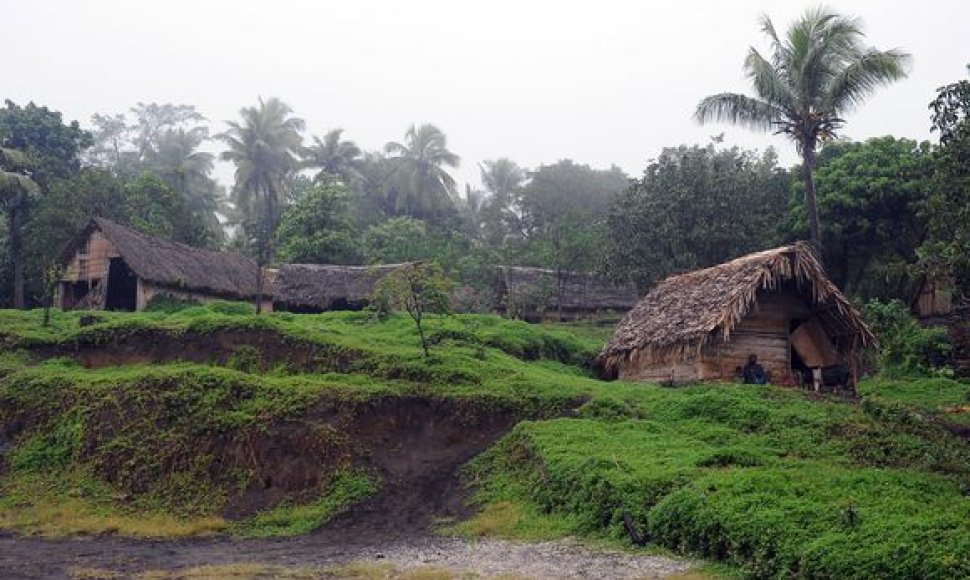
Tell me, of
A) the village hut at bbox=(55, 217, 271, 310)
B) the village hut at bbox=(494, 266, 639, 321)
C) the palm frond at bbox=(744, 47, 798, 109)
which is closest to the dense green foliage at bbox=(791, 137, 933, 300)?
the palm frond at bbox=(744, 47, 798, 109)

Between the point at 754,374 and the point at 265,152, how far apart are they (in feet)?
120

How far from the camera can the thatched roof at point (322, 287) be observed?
122 feet

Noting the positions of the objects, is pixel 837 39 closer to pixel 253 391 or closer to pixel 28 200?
pixel 253 391

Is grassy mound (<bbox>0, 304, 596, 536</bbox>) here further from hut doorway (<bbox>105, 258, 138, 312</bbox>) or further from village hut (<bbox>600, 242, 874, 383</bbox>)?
hut doorway (<bbox>105, 258, 138, 312</bbox>)

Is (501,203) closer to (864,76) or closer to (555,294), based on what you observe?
(555,294)

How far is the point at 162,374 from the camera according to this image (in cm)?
2239

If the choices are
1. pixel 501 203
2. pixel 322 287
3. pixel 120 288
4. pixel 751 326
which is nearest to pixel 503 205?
pixel 501 203

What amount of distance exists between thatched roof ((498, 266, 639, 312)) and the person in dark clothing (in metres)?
17.2

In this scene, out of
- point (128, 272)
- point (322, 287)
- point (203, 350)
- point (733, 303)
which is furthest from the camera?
point (322, 287)

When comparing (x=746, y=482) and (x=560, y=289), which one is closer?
(x=746, y=482)

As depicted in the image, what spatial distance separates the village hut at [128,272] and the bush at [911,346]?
20.3 m

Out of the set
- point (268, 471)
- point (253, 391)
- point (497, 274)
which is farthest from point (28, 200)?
point (268, 471)

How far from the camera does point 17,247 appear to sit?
37906mm

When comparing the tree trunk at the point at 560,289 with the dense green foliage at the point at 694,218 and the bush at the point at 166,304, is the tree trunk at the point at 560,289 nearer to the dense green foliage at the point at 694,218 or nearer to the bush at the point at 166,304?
the dense green foliage at the point at 694,218
